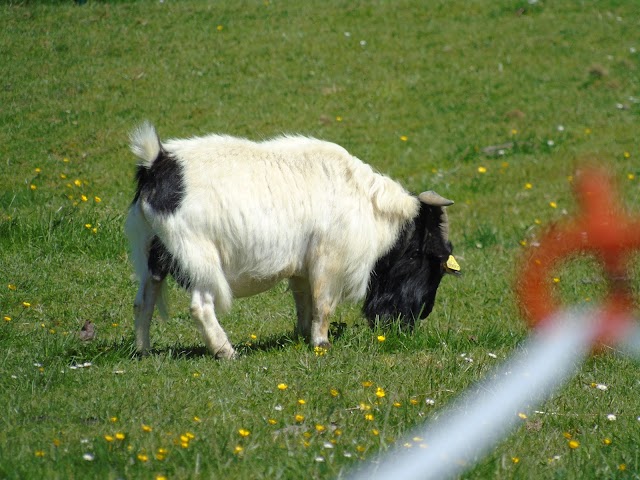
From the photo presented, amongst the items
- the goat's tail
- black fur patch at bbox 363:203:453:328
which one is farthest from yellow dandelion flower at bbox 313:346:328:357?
the goat's tail

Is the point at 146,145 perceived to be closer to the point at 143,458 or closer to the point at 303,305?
the point at 303,305

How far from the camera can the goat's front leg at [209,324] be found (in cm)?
611

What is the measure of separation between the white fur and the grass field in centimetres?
38

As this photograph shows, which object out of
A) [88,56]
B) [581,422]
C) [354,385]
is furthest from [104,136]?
[581,422]

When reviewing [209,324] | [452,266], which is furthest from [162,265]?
[452,266]

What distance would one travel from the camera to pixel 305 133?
11.8 m

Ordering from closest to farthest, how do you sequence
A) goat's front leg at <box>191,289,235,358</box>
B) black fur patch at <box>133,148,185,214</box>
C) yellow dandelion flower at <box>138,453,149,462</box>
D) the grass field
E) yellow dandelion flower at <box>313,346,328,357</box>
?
yellow dandelion flower at <box>138,453,149,462</box> → the grass field → black fur patch at <box>133,148,185,214</box> → goat's front leg at <box>191,289,235,358</box> → yellow dandelion flower at <box>313,346,328,357</box>

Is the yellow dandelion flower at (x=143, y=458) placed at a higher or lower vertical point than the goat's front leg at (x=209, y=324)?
higher

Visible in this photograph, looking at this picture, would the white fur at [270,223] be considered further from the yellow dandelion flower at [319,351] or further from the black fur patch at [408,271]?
the yellow dandelion flower at [319,351]

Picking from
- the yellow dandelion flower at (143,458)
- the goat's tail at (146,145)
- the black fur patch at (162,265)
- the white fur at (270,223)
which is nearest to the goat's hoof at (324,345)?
the white fur at (270,223)

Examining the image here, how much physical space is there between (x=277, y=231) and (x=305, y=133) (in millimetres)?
5678

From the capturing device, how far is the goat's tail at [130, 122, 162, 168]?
606 cm

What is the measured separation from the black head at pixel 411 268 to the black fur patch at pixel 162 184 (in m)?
1.66

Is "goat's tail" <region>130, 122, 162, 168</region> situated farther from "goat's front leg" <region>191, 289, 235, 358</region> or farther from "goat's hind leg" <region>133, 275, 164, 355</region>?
"goat's front leg" <region>191, 289, 235, 358</region>
